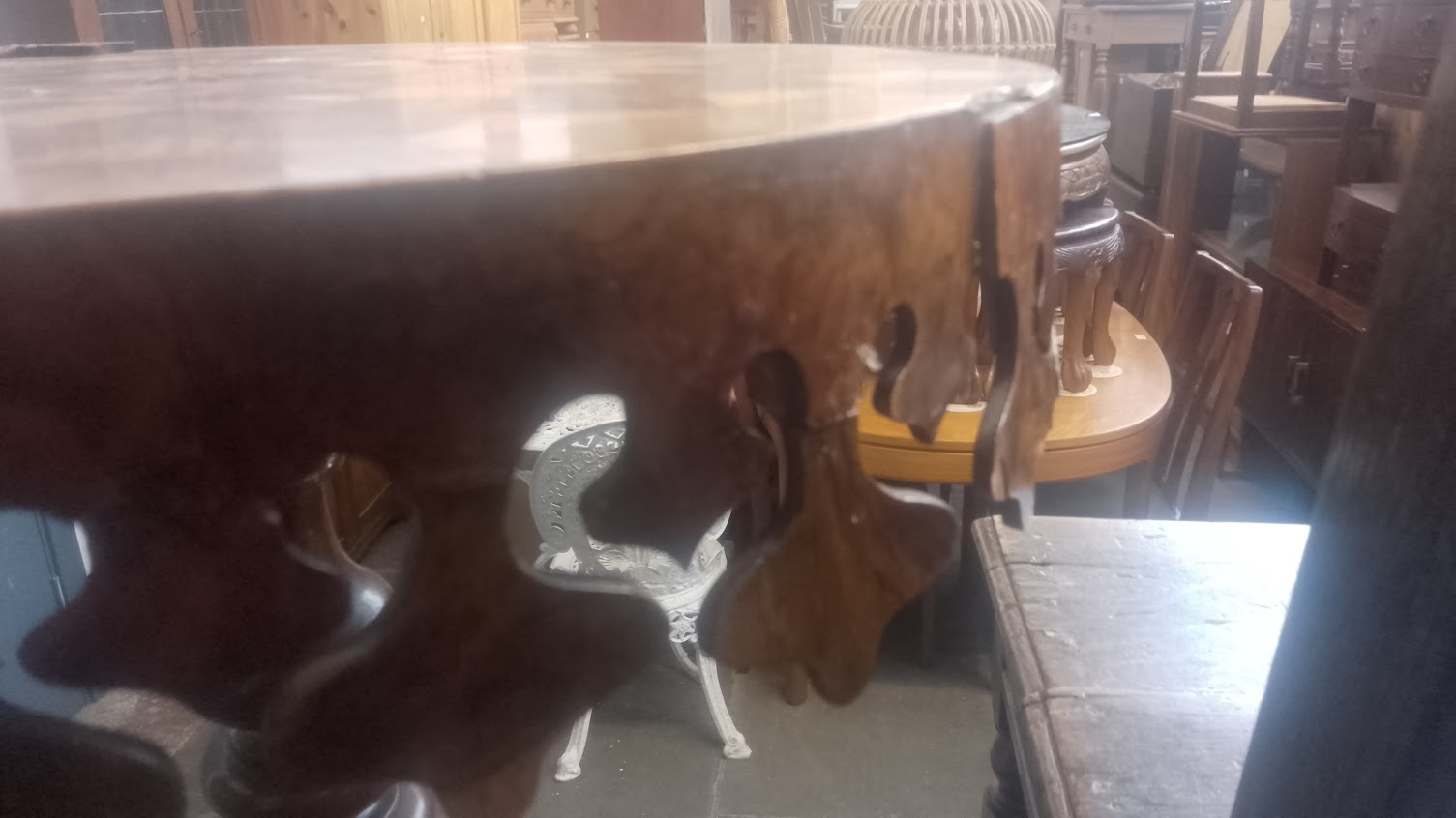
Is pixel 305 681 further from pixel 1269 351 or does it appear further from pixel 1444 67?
pixel 1269 351

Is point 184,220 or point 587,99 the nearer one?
point 184,220

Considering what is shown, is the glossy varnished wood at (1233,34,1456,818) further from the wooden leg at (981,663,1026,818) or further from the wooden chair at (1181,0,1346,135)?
the wooden chair at (1181,0,1346,135)

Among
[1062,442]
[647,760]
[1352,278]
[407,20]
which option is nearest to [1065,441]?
[1062,442]

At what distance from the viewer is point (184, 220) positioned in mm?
203

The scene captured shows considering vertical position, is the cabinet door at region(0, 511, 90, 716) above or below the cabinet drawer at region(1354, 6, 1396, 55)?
below

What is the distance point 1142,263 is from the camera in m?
2.12

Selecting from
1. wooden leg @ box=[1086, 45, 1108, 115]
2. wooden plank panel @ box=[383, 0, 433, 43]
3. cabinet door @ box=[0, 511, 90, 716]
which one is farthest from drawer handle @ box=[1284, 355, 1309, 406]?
cabinet door @ box=[0, 511, 90, 716]

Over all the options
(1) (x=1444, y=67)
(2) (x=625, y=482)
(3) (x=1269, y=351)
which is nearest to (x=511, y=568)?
(2) (x=625, y=482)

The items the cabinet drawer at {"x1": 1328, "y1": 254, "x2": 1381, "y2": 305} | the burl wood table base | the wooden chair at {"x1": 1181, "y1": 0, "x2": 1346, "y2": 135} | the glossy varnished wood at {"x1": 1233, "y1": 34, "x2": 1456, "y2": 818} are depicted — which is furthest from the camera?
the wooden chair at {"x1": 1181, "y1": 0, "x2": 1346, "y2": 135}

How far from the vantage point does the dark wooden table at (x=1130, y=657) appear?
901mm

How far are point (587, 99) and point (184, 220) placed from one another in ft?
0.62

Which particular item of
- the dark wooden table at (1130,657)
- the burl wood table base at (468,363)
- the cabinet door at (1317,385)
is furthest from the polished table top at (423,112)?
the cabinet door at (1317,385)

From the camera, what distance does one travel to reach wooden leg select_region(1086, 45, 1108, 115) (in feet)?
12.3

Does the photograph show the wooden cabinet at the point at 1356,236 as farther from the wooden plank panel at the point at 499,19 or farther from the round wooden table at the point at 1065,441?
the wooden plank panel at the point at 499,19
